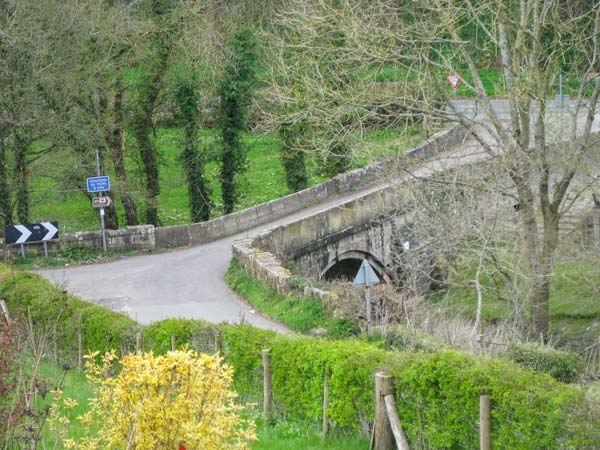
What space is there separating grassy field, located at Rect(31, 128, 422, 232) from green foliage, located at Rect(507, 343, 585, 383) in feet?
27.0

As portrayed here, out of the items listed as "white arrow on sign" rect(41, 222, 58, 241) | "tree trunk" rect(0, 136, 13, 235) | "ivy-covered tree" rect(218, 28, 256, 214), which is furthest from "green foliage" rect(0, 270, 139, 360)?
"ivy-covered tree" rect(218, 28, 256, 214)

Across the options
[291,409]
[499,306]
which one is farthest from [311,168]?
[291,409]

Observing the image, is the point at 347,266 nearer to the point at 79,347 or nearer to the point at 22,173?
the point at 22,173

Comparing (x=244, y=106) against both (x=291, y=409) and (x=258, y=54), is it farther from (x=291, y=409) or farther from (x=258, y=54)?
(x=291, y=409)

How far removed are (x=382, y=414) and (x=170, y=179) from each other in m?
24.5

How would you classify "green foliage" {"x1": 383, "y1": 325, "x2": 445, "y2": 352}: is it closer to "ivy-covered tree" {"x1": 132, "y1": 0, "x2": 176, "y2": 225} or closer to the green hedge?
the green hedge

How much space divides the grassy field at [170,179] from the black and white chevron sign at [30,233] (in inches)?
111

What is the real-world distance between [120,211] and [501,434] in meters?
26.5

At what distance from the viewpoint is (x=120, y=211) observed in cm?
3394

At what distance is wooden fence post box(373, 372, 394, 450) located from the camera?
991cm

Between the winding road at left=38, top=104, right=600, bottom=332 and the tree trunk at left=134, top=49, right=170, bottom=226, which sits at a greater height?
the tree trunk at left=134, top=49, right=170, bottom=226

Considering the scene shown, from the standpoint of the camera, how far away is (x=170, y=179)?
33.6 metres

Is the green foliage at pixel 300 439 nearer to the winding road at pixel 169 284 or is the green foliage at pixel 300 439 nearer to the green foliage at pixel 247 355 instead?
the green foliage at pixel 247 355

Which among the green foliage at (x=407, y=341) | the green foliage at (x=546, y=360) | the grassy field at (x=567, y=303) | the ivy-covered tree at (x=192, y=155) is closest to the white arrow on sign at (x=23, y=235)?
the ivy-covered tree at (x=192, y=155)
